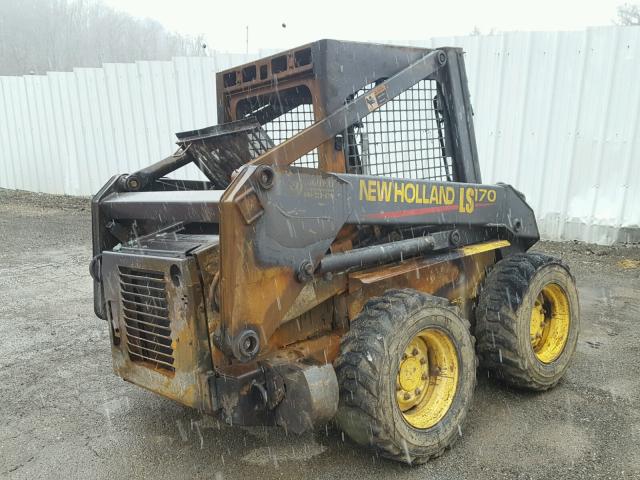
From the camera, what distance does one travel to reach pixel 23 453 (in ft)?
10.8

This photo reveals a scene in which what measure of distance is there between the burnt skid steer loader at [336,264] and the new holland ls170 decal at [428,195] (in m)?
0.01

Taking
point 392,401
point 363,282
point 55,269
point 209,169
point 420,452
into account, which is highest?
point 209,169

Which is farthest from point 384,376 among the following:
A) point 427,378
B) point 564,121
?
point 564,121

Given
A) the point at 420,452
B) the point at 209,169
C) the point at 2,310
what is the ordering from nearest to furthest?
the point at 420,452
the point at 209,169
the point at 2,310

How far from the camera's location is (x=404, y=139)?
369 cm

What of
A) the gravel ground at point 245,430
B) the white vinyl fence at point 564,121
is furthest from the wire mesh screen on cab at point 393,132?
the white vinyl fence at point 564,121

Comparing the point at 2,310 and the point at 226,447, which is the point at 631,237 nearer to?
the point at 226,447

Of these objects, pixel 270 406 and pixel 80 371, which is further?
pixel 80 371

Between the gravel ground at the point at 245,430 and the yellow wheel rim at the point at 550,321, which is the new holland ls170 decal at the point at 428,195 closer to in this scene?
the yellow wheel rim at the point at 550,321

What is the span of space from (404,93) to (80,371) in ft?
10.2

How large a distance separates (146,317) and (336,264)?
3.38 feet

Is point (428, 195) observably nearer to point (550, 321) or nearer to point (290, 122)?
point (290, 122)

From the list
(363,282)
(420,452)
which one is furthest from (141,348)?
(420,452)

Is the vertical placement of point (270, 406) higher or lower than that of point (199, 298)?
lower
